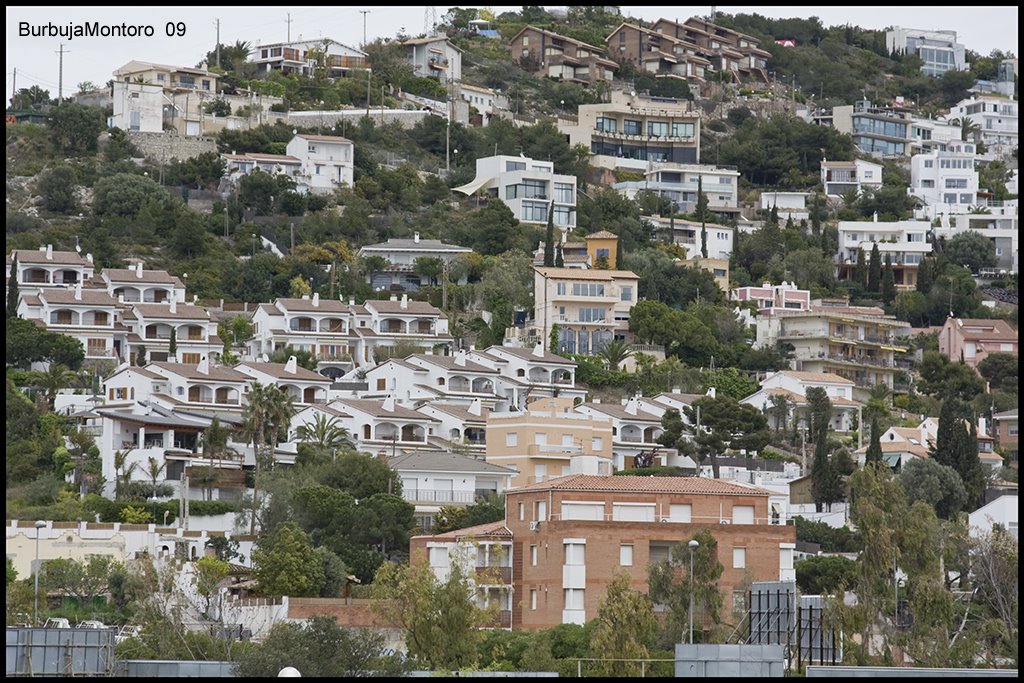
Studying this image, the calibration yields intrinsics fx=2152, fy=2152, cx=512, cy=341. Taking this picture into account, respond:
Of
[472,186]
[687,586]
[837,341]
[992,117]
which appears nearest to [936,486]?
[687,586]

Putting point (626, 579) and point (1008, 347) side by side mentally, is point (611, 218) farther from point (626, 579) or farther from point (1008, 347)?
point (626, 579)

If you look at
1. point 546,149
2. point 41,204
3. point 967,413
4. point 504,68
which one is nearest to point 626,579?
point 967,413

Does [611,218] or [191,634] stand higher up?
[611,218]

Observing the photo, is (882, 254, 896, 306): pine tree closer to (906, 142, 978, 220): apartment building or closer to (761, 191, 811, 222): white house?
(761, 191, 811, 222): white house

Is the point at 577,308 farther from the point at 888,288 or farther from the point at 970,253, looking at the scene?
the point at 970,253

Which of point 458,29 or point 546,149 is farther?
point 458,29

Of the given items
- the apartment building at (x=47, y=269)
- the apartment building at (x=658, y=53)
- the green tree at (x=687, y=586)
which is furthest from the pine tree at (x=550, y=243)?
the green tree at (x=687, y=586)
